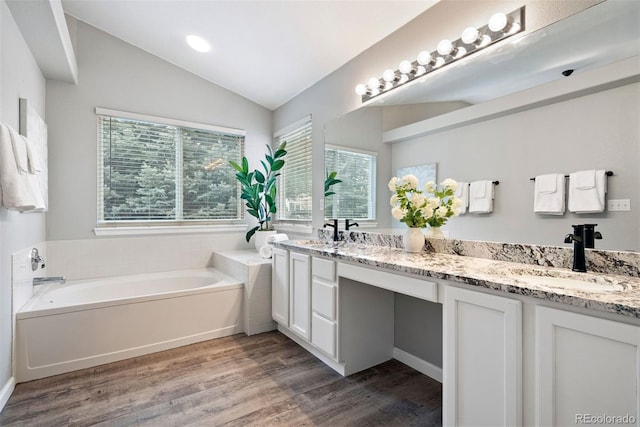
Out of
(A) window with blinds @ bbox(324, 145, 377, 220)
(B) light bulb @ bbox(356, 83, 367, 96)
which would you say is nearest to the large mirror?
(A) window with blinds @ bbox(324, 145, 377, 220)

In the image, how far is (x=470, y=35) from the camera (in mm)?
1826

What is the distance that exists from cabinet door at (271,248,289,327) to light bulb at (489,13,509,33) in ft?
6.74

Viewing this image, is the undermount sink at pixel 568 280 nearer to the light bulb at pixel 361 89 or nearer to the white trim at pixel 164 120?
the light bulb at pixel 361 89

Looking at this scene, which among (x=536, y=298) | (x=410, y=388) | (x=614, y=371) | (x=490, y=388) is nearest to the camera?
(x=614, y=371)

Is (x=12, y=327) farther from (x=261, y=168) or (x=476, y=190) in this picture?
(x=476, y=190)

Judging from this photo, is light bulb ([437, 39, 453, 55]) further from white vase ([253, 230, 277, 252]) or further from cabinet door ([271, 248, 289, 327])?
white vase ([253, 230, 277, 252])

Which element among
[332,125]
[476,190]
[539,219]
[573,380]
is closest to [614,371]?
[573,380]

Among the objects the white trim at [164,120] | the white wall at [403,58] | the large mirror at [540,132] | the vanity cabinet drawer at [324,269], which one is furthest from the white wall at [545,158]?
the white trim at [164,120]

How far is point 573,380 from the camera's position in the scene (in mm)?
1014

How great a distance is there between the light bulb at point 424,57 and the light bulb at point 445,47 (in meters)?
0.13

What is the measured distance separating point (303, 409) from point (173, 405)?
769mm

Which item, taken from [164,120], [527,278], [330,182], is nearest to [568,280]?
[527,278]

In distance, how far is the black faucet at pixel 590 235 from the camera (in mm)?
1360

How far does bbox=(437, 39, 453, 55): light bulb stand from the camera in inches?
76.6
